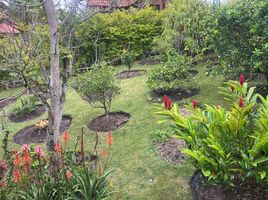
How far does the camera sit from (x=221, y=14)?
5.75 m

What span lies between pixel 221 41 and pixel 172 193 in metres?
3.82

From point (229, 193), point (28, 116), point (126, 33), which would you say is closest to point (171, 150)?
point (229, 193)

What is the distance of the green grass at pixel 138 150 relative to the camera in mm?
3689

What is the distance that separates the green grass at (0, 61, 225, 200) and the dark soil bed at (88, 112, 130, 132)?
0.53 feet

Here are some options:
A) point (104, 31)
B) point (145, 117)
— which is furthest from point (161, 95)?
point (104, 31)

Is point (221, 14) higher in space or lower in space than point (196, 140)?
higher

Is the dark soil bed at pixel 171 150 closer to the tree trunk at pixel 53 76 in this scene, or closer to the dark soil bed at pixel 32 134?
the tree trunk at pixel 53 76

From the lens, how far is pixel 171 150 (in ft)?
14.9

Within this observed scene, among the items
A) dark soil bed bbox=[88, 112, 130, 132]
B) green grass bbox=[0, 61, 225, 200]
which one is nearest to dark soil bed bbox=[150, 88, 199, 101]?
green grass bbox=[0, 61, 225, 200]

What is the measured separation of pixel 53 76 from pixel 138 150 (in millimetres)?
2031

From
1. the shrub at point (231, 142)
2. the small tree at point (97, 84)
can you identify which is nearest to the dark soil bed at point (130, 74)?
the small tree at point (97, 84)

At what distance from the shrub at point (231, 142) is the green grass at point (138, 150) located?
1.56 feet

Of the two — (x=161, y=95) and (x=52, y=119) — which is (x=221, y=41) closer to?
(x=161, y=95)

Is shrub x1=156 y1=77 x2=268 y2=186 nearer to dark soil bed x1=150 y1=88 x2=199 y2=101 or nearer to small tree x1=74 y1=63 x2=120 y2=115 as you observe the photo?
small tree x1=74 y1=63 x2=120 y2=115
